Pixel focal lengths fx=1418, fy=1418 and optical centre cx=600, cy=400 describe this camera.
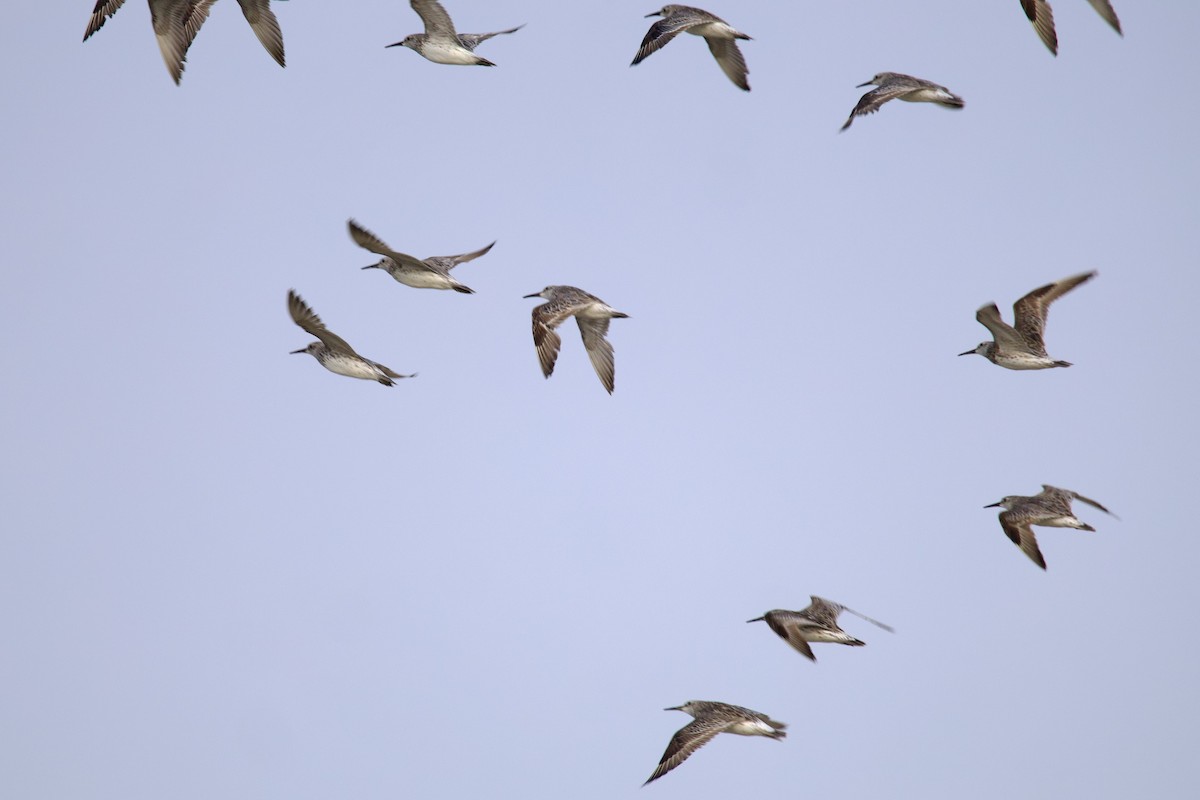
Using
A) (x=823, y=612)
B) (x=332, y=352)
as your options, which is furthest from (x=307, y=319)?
(x=823, y=612)

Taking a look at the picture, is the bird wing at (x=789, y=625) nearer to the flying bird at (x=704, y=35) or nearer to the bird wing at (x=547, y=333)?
the bird wing at (x=547, y=333)

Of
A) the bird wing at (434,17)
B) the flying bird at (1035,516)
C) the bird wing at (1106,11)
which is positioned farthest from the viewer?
the bird wing at (434,17)

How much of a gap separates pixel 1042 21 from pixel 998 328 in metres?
3.79

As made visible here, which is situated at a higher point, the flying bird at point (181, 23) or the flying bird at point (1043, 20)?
the flying bird at point (181, 23)

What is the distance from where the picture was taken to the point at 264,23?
711 inches

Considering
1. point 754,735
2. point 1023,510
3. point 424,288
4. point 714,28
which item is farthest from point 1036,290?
point 424,288

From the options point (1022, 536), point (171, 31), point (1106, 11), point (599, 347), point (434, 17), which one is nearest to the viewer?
point (1106, 11)

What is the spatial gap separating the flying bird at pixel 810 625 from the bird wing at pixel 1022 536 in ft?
7.76

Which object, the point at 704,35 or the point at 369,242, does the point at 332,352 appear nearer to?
the point at 369,242

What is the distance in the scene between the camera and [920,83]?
17047 mm

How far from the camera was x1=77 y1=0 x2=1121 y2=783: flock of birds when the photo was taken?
16469mm

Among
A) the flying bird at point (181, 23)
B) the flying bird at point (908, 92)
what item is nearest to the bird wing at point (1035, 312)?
the flying bird at point (908, 92)

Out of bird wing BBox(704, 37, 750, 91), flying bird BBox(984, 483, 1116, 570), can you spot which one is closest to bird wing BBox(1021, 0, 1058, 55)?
bird wing BBox(704, 37, 750, 91)

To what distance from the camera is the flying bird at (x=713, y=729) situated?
629 inches
